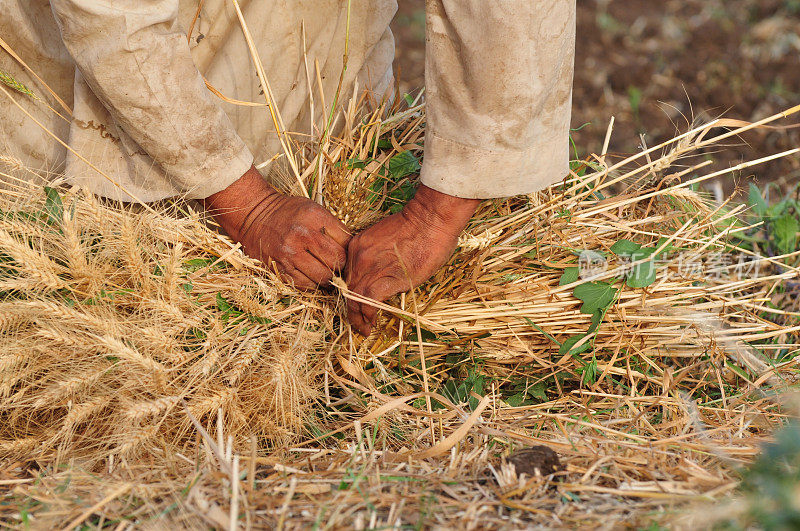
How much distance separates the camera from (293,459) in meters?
1.29

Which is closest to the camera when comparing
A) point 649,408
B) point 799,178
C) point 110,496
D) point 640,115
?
point 110,496

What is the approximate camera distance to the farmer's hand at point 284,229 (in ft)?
4.87

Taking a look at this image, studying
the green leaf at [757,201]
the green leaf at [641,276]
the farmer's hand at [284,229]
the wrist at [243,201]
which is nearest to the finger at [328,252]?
the farmer's hand at [284,229]

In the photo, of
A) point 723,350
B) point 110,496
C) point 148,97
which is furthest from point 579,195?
point 110,496

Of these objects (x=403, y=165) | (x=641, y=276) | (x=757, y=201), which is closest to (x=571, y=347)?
(x=641, y=276)

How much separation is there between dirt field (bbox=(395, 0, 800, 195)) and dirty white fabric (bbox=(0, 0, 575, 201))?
196 centimetres

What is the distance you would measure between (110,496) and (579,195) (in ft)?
3.97

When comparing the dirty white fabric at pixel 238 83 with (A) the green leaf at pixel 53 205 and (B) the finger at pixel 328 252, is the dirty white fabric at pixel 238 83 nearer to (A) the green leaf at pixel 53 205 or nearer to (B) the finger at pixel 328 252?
(A) the green leaf at pixel 53 205

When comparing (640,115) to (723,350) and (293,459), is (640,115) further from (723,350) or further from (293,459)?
(293,459)

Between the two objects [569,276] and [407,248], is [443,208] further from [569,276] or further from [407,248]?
[569,276]

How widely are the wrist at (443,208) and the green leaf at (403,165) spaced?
18cm

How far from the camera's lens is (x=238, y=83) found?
165 centimetres

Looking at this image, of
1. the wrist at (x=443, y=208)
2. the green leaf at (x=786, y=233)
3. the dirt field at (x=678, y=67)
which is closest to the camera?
the wrist at (x=443, y=208)

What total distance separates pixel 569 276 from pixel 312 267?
61cm
